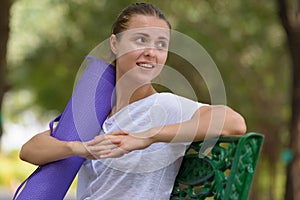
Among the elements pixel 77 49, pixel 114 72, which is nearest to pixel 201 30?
pixel 77 49

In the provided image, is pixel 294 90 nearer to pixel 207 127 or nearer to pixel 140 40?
pixel 140 40

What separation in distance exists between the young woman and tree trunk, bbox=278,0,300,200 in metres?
7.25

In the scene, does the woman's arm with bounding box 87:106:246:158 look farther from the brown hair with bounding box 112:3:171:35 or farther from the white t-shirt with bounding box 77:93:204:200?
the brown hair with bounding box 112:3:171:35

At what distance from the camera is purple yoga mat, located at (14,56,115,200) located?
293cm

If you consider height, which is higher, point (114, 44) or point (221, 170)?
point (114, 44)

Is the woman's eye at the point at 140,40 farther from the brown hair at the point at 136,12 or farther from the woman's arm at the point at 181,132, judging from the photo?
the woman's arm at the point at 181,132

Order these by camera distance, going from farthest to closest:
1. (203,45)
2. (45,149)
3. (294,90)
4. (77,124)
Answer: (203,45) → (294,90) → (77,124) → (45,149)

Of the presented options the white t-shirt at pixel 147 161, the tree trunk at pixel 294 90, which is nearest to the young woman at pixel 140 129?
the white t-shirt at pixel 147 161

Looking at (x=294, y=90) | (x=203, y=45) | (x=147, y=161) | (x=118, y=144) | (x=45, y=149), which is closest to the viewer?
(x=118, y=144)

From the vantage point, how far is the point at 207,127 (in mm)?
2600

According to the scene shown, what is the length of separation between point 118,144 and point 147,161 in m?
0.21

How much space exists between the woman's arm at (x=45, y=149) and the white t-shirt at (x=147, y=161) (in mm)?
148

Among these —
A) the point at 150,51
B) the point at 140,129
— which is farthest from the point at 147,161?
the point at 150,51

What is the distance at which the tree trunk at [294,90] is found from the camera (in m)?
9.93
